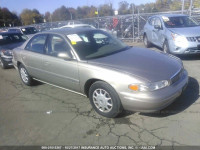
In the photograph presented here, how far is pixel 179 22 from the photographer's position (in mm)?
7219

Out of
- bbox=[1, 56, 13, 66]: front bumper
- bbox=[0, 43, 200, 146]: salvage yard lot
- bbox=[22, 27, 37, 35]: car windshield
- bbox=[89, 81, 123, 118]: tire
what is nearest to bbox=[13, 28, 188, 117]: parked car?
bbox=[89, 81, 123, 118]: tire

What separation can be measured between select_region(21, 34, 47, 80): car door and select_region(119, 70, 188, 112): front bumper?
2.35m

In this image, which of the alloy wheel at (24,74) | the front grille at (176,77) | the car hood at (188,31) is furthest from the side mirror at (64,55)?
the car hood at (188,31)

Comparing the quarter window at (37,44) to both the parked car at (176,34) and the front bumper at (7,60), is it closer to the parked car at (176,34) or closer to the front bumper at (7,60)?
the front bumper at (7,60)

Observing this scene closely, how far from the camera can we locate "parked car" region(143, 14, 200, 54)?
6105 mm

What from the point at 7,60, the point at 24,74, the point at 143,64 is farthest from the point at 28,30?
the point at 143,64

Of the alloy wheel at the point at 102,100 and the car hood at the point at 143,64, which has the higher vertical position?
the car hood at the point at 143,64

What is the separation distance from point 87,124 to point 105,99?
544 mm

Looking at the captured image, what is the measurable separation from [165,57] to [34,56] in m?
3.03

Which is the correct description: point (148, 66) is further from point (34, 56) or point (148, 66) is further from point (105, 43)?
point (34, 56)

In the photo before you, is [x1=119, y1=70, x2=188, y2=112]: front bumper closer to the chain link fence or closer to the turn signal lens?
the turn signal lens

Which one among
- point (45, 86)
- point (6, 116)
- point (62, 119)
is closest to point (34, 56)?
point (45, 86)

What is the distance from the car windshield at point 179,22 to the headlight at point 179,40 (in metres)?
0.87

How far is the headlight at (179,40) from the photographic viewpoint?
20.1 ft
